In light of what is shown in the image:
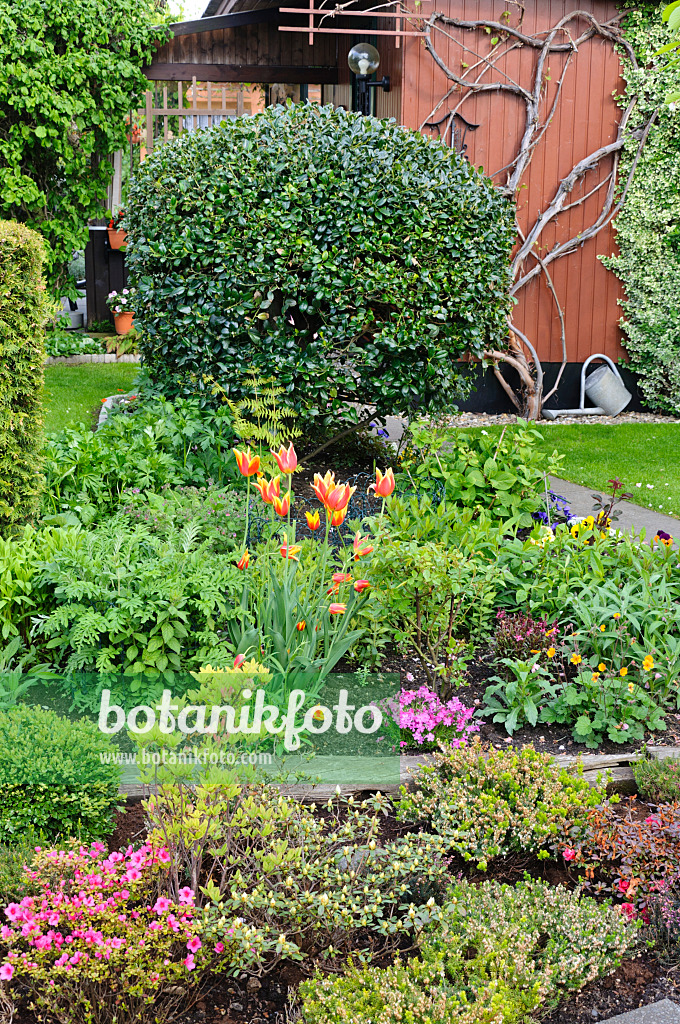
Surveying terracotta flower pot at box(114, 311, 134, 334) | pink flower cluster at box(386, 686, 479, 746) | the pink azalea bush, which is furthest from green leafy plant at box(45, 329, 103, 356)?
the pink azalea bush

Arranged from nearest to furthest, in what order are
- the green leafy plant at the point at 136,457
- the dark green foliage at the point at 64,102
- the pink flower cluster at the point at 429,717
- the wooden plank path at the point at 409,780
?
the wooden plank path at the point at 409,780 → the pink flower cluster at the point at 429,717 → the green leafy plant at the point at 136,457 → the dark green foliage at the point at 64,102

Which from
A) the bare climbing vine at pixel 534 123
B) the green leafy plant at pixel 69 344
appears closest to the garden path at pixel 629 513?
the bare climbing vine at pixel 534 123

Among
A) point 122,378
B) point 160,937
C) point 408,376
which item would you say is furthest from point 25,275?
point 122,378

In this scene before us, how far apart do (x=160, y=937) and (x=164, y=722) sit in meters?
0.67

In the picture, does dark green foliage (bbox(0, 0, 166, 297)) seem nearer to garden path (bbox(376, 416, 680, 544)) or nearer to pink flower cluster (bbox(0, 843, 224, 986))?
garden path (bbox(376, 416, 680, 544))

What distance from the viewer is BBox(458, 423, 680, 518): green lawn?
19.2ft

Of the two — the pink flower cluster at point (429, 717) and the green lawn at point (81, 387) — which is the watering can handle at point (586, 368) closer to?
the green lawn at point (81, 387)

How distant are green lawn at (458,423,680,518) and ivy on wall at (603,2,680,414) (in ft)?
2.69

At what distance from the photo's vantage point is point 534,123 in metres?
8.38

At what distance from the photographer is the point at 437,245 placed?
4.78 metres

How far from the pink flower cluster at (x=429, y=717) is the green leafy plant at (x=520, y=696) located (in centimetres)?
13

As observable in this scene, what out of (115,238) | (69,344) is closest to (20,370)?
(69,344)

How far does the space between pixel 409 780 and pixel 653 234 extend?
24.8 ft

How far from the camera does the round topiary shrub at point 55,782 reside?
2.26 meters
